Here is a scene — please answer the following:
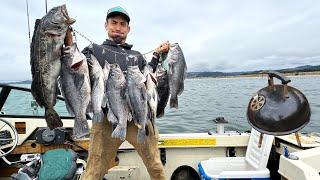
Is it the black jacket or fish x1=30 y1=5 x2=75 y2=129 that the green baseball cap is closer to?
the black jacket

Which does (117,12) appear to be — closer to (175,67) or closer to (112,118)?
(175,67)

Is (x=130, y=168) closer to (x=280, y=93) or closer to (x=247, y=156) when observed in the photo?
(x=247, y=156)

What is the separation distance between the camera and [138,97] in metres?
3.42

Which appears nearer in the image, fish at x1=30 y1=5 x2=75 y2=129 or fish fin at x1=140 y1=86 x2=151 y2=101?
fish at x1=30 y1=5 x2=75 y2=129

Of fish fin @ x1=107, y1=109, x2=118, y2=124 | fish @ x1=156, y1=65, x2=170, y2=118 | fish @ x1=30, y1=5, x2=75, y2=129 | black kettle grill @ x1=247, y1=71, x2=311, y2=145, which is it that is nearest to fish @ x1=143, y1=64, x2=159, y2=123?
fish @ x1=156, y1=65, x2=170, y2=118

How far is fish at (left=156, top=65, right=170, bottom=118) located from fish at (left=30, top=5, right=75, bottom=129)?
4.06ft

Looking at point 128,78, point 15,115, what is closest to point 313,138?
point 128,78

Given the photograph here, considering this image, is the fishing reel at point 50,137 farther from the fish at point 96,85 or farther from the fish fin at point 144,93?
the fish fin at point 144,93

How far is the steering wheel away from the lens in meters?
4.93

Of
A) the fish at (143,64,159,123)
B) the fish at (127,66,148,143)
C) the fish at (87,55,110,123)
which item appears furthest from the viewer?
the fish at (143,64,159,123)

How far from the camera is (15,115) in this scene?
220 inches

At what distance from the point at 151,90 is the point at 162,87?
0.38 m

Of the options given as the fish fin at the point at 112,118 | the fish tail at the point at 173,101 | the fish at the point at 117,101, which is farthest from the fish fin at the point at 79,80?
the fish tail at the point at 173,101

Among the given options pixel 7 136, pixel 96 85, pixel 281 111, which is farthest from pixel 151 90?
pixel 7 136
